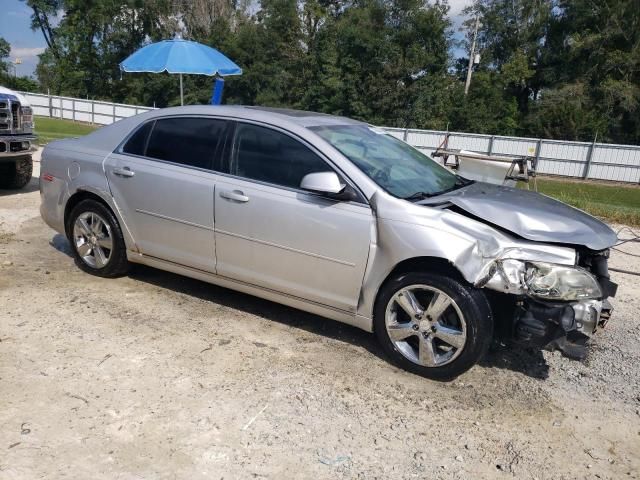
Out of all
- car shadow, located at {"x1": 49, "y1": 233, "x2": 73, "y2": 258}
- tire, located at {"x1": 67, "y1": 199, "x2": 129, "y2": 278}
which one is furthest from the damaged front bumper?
car shadow, located at {"x1": 49, "y1": 233, "x2": 73, "y2": 258}

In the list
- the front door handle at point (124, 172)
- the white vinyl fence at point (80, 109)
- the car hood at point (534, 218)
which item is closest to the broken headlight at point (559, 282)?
the car hood at point (534, 218)

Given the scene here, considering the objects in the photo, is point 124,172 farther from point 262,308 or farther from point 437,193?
point 437,193

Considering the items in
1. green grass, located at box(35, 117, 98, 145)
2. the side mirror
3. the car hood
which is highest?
the side mirror

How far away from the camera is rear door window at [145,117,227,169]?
4184 millimetres

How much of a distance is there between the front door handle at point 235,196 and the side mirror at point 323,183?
536mm

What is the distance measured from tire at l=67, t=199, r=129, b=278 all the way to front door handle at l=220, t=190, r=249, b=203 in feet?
3.90

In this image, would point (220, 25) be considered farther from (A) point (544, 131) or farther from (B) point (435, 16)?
(A) point (544, 131)

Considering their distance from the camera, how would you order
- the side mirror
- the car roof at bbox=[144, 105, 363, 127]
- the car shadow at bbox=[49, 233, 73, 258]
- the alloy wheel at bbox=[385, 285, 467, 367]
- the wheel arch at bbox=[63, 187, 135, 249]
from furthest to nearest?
1. the car shadow at bbox=[49, 233, 73, 258]
2. the wheel arch at bbox=[63, 187, 135, 249]
3. the car roof at bbox=[144, 105, 363, 127]
4. the side mirror
5. the alloy wheel at bbox=[385, 285, 467, 367]

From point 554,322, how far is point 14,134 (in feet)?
24.3

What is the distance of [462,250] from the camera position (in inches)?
126

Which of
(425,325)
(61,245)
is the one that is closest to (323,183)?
(425,325)

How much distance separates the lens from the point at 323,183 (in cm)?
350

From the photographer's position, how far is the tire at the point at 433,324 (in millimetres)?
3229

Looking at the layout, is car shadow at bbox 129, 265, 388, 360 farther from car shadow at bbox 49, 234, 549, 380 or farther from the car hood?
the car hood
